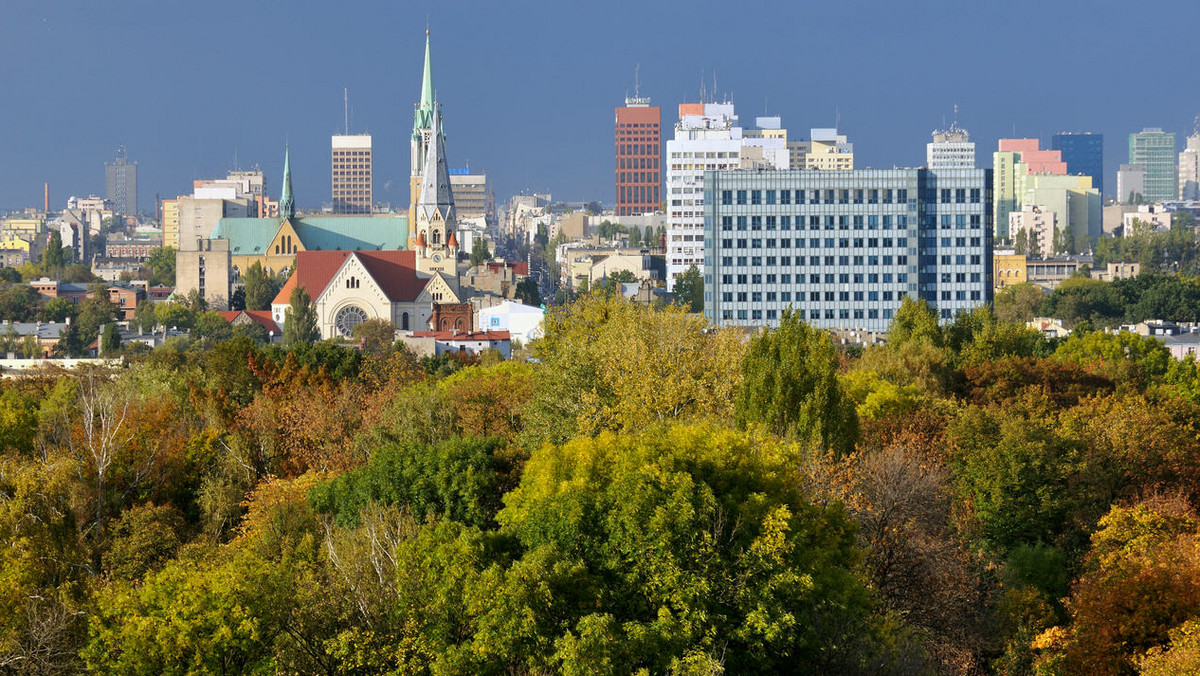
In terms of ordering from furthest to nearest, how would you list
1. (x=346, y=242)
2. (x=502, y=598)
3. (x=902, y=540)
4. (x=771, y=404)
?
1. (x=346, y=242)
2. (x=771, y=404)
3. (x=902, y=540)
4. (x=502, y=598)

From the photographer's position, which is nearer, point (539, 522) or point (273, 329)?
point (539, 522)

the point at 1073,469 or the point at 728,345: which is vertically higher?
the point at 728,345

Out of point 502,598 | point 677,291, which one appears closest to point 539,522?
point 502,598

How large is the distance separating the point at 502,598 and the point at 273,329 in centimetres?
11675

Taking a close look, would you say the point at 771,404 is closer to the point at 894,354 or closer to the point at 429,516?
the point at 429,516

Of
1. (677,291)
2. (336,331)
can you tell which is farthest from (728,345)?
(677,291)

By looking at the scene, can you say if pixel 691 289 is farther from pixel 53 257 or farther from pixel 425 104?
pixel 53 257

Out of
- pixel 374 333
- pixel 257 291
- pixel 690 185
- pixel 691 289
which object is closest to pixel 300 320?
pixel 374 333

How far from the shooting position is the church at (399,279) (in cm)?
13712

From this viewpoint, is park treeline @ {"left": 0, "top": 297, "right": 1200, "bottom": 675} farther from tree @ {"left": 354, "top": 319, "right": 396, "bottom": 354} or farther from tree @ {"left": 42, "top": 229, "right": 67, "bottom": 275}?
tree @ {"left": 42, "top": 229, "right": 67, "bottom": 275}

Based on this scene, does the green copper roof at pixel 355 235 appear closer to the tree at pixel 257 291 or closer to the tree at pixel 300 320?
the tree at pixel 257 291

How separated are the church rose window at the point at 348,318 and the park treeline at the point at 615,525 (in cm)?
7980

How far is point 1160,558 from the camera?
109ft

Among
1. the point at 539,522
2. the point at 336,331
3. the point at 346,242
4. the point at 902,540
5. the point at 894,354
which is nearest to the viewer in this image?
the point at 539,522
